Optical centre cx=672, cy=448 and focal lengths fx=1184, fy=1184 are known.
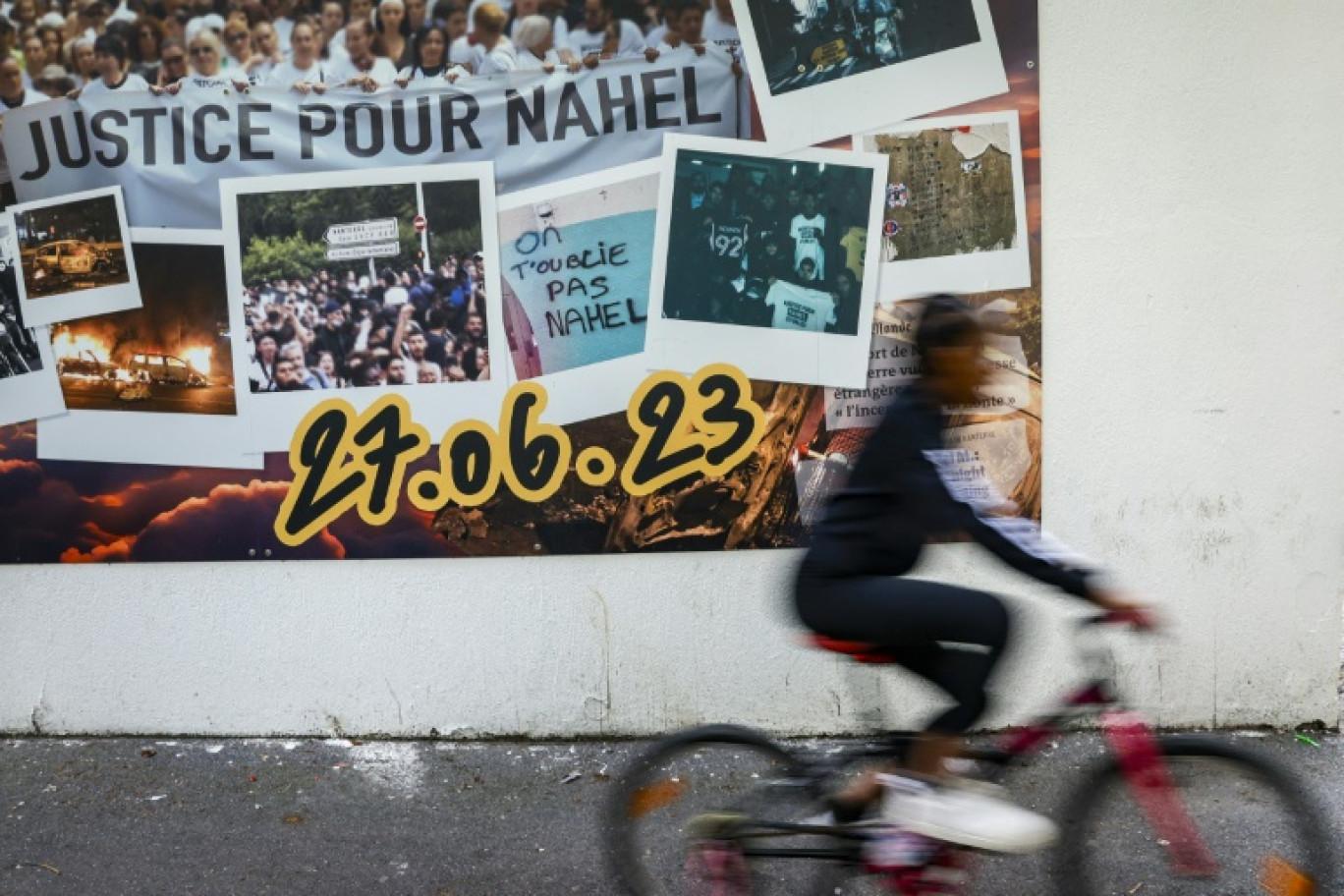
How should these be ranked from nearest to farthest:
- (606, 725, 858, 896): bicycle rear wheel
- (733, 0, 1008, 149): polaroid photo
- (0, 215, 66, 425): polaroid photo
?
1. (606, 725, 858, 896): bicycle rear wheel
2. (733, 0, 1008, 149): polaroid photo
3. (0, 215, 66, 425): polaroid photo

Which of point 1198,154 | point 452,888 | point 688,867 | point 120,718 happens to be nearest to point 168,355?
point 120,718

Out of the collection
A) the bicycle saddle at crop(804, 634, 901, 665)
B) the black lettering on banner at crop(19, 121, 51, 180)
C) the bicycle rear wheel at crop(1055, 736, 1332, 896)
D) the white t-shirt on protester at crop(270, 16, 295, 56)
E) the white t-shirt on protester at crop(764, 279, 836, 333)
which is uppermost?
the white t-shirt on protester at crop(270, 16, 295, 56)

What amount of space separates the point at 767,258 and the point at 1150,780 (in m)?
2.45

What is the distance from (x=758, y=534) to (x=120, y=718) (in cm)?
278

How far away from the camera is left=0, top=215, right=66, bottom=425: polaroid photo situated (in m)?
4.84

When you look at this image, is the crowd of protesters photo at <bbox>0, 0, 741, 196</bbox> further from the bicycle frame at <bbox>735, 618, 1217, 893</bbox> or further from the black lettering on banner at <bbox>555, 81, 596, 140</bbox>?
the bicycle frame at <bbox>735, 618, 1217, 893</bbox>

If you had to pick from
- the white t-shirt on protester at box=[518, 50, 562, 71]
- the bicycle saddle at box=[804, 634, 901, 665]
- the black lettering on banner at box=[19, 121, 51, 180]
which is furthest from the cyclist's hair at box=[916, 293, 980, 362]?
the black lettering on banner at box=[19, 121, 51, 180]

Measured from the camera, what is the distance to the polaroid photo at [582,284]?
4617 millimetres

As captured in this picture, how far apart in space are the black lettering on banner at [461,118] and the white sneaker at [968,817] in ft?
9.79

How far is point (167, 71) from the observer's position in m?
4.71

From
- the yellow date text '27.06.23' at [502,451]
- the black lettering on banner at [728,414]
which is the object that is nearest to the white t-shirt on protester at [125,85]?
the yellow date text '27.06.23' at [502,451]

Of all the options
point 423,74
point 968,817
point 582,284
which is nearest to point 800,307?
point 582,284

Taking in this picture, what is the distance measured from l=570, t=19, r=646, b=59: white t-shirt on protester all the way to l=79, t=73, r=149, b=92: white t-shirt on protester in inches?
68.2

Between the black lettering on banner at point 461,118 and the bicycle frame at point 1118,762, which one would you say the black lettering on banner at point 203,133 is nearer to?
the black lettering on banner at point 461,118
